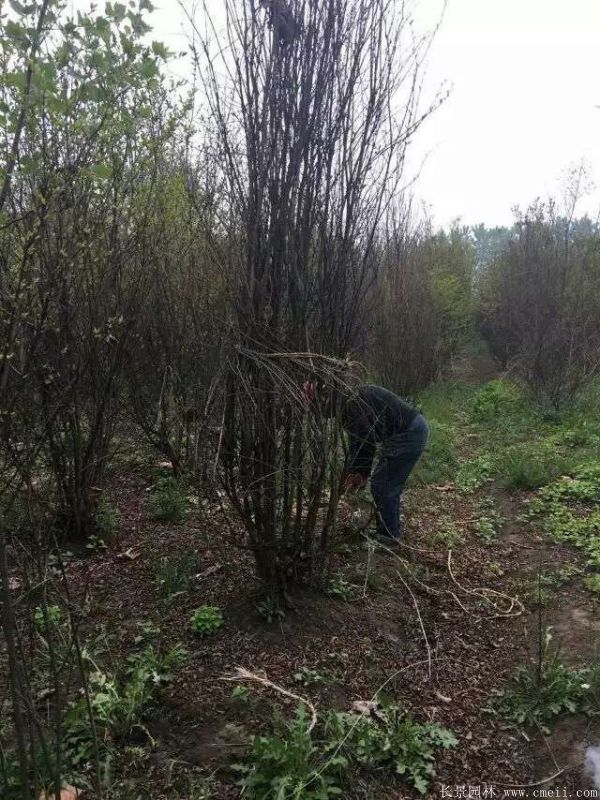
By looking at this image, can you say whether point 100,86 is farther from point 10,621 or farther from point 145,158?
point 145,158

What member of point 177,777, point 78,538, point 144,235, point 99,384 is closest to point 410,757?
point 177,777

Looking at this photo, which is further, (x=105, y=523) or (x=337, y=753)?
(x=105, y=523)

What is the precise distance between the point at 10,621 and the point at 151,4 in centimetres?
202

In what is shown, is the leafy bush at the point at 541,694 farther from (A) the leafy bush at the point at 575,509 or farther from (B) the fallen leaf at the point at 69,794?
(B) the fallen leaf at the point at 69,794

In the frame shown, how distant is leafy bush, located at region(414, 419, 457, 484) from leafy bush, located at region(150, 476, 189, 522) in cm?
292

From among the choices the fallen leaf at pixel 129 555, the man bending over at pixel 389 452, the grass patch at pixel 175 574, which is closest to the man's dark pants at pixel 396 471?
the man bending over at pixel 389 452

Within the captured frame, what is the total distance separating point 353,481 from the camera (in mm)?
3902

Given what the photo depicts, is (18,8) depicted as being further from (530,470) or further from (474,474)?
(474,474)

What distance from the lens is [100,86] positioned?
6.68 feet

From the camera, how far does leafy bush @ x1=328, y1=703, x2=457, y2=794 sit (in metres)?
2.53

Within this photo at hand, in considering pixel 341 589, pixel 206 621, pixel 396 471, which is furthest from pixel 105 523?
pixel 396 471

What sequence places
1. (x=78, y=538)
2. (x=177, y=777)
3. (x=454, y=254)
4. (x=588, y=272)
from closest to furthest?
(x=177, y=777), (x=78, y=538), (x=588, y=272), (x=454, y=254)

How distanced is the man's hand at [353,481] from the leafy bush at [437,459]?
9.63 feet

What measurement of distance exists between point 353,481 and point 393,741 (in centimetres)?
162
